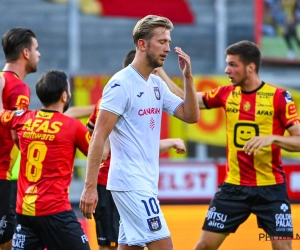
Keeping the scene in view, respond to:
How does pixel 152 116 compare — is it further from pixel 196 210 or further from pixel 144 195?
pixel 196 210

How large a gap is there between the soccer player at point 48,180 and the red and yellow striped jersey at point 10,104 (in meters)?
0.65

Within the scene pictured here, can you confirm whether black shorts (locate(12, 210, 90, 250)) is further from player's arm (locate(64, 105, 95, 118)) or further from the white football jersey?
player's arm (locate(64, 105, 95, 118))

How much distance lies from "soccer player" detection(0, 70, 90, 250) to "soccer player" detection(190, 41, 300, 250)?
1.36 metres

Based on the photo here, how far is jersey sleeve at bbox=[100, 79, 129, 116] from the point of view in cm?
538

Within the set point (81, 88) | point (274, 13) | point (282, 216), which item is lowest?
point (282, 216)

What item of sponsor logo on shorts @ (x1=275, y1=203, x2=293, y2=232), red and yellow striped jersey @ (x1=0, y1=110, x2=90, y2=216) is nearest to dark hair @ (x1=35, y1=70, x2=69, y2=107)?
red and yellow striped jersey @ (x1=0, y1=110, x2=90, y2=216)

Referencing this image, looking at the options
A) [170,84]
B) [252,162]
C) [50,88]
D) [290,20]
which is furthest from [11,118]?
[290,20]

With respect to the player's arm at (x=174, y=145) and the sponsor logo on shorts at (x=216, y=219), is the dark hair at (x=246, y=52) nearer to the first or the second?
the player's arm at (x=174, y=145)

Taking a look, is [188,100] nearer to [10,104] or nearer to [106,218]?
[106,218]

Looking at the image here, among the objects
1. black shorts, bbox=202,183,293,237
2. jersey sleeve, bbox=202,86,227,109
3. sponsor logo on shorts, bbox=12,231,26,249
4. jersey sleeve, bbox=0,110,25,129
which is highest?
jersey sleeve, bbox=202,86,227,109

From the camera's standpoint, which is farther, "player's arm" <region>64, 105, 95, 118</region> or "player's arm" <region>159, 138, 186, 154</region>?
"player's arm" <region>64, 105, 95, 118</region>

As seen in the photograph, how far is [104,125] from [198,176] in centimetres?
933

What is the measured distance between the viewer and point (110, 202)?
22.4 feet

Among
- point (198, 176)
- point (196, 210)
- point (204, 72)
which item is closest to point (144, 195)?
point (196, 210)
